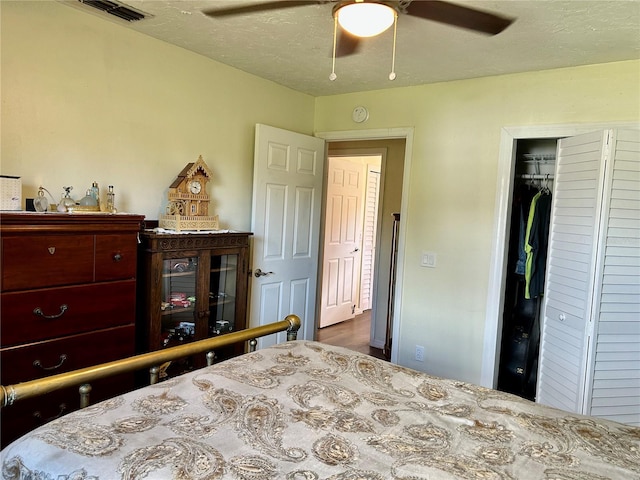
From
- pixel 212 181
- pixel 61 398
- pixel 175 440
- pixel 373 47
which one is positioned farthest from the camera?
pixel 212 181

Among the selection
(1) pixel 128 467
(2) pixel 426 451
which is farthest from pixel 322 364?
(1) pixel 128 467

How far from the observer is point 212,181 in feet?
10.7

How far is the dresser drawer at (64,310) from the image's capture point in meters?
1.89

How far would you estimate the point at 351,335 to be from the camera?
5.12 m

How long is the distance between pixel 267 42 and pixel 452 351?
258 centimetres

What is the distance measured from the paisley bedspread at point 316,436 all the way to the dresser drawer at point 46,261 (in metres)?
0.91

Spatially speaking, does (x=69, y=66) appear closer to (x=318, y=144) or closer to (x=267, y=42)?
(x=267, y=42)

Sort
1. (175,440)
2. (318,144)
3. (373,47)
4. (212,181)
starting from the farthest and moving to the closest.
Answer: (318,144) → (212,181) → (373,47) → (175,440)

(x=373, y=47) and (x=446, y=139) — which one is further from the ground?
(x=373, y=47)

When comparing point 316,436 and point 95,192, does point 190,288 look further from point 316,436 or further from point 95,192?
point 316,436

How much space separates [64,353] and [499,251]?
9.12 ft

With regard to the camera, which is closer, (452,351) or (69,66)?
(69,66)

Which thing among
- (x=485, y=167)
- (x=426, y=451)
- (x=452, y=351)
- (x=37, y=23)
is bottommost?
(x=452, y=351)

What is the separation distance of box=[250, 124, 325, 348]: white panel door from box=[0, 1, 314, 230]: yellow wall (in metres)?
0.14
